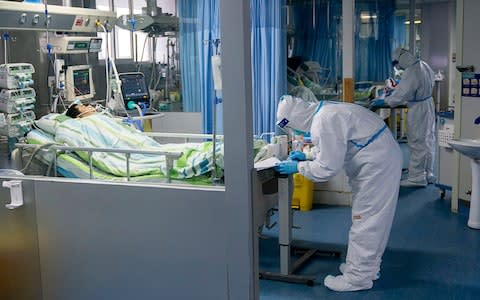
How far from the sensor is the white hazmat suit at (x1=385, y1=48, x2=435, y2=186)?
270 inches

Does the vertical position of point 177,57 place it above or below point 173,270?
above

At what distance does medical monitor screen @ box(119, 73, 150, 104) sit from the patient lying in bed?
0.76 metres

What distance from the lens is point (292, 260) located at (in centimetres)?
448

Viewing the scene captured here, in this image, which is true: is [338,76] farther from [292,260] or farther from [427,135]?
[292,260]

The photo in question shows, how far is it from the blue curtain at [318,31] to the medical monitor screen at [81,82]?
326 centimetres

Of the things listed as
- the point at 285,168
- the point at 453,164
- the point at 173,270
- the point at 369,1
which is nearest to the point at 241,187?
the point at 173,270

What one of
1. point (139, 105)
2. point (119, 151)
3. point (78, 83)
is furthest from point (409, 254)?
point (78, 83)

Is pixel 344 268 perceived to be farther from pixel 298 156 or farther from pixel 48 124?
pixel 48 124

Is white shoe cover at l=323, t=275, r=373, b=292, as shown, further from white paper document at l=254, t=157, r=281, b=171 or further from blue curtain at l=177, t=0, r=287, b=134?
blue curtain at l=177, t=0, r=287, b=134

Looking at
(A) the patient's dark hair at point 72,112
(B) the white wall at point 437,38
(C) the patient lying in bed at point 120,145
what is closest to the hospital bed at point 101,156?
(C) the patient lying in bed at point 120,145

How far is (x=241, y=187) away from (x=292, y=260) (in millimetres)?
1788

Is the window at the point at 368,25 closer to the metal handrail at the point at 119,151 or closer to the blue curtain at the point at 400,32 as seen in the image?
the blue curtain at the point at 400,32

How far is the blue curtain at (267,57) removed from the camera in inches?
228

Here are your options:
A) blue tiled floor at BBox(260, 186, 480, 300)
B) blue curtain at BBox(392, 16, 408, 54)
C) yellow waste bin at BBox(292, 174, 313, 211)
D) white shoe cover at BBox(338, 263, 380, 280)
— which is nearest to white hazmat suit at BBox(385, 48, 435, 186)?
blue tiled floor at BBox(260, 186, 480, 300)
